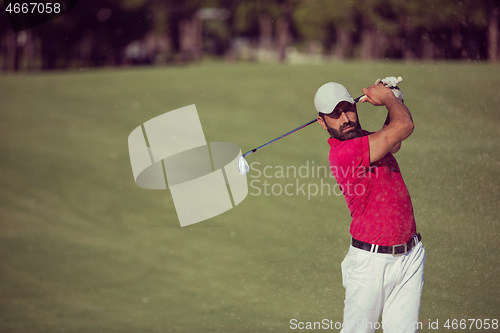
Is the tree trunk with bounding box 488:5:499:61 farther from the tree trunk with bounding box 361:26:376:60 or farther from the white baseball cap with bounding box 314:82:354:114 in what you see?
the white baseball cap with bounding box 314:82:354:114

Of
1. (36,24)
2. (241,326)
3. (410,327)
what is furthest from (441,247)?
(36,24)

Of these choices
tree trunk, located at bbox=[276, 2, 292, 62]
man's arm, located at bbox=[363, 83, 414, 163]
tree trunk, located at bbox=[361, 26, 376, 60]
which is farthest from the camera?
tree trunk, located at bbox=[361, 26, 376, 60]

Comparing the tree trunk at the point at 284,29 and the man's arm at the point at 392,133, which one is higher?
the tree trunk at the point at 284,29

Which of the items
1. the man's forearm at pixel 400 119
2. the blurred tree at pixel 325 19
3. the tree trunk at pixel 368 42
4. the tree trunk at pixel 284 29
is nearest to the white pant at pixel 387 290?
the man's forearm at pixel 400 119

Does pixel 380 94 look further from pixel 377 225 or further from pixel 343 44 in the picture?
pixel 343 44

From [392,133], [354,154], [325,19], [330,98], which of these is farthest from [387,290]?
[325,19]

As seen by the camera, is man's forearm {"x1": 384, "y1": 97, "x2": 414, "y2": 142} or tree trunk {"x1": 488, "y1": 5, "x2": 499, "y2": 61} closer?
man's forearm {"x1": 384, "y1": 97, "x2": 414, "y2": 142}

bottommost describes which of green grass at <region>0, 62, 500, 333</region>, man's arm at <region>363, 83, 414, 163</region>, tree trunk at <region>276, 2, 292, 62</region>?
green grass at <region>0, 62, 500, 333</region>

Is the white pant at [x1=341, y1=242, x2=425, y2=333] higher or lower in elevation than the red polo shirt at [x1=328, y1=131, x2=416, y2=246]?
lower

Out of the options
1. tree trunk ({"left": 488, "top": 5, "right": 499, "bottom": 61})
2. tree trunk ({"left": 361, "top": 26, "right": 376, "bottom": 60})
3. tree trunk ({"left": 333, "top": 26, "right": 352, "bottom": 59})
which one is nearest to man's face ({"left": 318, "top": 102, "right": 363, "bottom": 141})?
tree trunk ({"left": 488, "top": 5, "right": 499, "bottom": 61})

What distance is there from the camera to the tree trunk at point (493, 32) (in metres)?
27.4

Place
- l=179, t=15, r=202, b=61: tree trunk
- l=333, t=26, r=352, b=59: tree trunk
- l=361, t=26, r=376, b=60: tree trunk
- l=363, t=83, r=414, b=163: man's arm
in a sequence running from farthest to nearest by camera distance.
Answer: l=179, t=15, r=202, b=61: tree trunk, l=333, t=26, r=352, b=59: tree trunk, l=361, t=26, r=376, b=60: tree trunk, l=363, t=83, r=414, b=163: man's arm

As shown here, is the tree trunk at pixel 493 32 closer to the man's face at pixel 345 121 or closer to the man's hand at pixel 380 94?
the man's hand at pixel 380 94

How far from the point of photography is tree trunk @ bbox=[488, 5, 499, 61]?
89.9 feet
